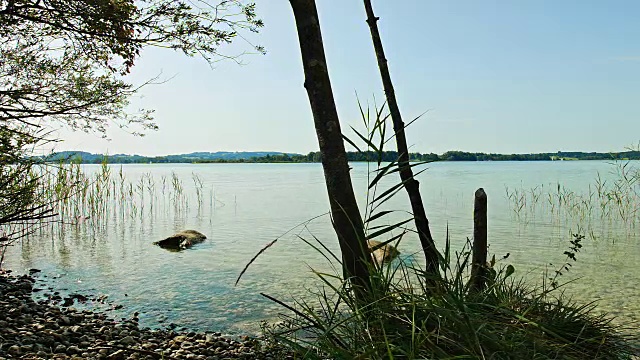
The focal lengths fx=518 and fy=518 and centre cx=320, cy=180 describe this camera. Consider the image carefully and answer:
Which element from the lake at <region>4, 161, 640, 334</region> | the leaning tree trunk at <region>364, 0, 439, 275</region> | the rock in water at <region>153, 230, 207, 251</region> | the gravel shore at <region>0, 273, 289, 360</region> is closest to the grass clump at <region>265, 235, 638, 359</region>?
the leaning tree trunk at <region>364, 0, 439, 275</region>

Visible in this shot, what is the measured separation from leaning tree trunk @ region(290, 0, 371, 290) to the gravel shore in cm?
145

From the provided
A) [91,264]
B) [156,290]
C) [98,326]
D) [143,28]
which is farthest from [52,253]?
[143,28]

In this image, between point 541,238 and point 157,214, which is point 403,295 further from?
point 157,214

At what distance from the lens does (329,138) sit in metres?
3.45

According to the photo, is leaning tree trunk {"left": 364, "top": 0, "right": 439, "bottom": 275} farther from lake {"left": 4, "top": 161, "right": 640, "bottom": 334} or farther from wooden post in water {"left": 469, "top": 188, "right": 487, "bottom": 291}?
lake {"left": 4, "top": 161, "right": 640, "bottom": 334}

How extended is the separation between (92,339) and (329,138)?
141 inches

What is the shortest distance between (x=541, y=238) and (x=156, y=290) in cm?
920

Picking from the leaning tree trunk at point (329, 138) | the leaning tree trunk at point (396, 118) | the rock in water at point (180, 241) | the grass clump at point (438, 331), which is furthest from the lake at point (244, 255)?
the grass clump at point (438, 331)

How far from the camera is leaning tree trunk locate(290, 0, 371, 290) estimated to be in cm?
336

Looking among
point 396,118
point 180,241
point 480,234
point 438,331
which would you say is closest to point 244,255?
point 180,241

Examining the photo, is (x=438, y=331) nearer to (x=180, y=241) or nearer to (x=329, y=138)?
(x=329, y=138)

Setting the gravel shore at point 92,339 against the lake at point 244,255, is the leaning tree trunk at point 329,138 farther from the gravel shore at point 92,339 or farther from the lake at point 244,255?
the lake at point 244,255

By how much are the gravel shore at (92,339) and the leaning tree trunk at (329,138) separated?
145 centimetres

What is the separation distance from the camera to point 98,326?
5.87m
